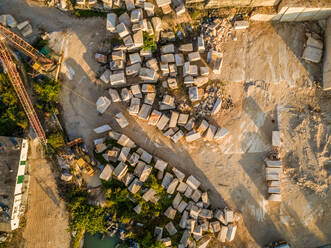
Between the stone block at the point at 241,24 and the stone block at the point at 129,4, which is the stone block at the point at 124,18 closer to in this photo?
the stone block at the point at 129,4

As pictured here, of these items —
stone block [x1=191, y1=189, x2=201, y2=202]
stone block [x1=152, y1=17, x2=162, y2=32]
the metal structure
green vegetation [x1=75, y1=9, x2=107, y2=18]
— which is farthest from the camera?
green vegetation [x1=75, y1=9, x2=107, y2=18]

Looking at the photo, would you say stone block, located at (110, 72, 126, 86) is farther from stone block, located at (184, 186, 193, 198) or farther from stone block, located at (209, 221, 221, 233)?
stone block, located at (209, 221, 221, 233)

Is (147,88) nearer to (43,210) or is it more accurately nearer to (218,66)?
(218,66)

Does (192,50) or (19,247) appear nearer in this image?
(192,50)

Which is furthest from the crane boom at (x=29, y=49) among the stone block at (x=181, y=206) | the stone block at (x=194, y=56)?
the stone block at (x=181, y=206)

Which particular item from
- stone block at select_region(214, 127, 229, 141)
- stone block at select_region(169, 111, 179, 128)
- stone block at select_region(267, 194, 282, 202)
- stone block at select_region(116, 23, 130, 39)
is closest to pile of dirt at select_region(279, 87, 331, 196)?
stone block at select_region(267, 194, 282, 202)

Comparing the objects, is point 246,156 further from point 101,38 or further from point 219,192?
point 101,38

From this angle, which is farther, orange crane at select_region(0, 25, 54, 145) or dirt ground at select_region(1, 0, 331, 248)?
dirt ground at select_region(1, 0, 331, 248)

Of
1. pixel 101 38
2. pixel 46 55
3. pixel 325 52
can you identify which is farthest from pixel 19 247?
pixel 325 52
